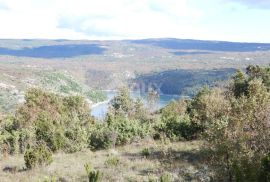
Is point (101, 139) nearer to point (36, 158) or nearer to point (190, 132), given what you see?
point (190, 132)

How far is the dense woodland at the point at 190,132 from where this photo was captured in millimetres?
15398

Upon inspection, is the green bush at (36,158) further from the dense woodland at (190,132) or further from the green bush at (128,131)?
the green bush at (128,131)

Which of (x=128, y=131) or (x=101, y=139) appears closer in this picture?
(x=101, y=139)

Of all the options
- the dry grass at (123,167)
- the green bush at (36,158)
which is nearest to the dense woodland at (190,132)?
the green bush at (36,158)

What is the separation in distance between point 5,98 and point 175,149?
136 metres

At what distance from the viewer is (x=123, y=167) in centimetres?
1914

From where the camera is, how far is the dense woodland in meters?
15.4

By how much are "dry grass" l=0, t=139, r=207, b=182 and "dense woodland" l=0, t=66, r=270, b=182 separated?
659mm

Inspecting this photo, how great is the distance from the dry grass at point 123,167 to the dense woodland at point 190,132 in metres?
0.66

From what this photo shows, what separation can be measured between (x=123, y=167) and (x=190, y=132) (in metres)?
13.0

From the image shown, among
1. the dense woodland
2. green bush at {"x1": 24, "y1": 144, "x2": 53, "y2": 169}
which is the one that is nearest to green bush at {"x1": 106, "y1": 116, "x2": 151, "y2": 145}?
the dense woodland

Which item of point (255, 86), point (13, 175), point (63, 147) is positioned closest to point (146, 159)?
point (13, 175)

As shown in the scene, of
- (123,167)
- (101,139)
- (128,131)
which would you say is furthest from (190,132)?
(123,167)

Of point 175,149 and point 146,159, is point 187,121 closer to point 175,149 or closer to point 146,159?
point 175,149
